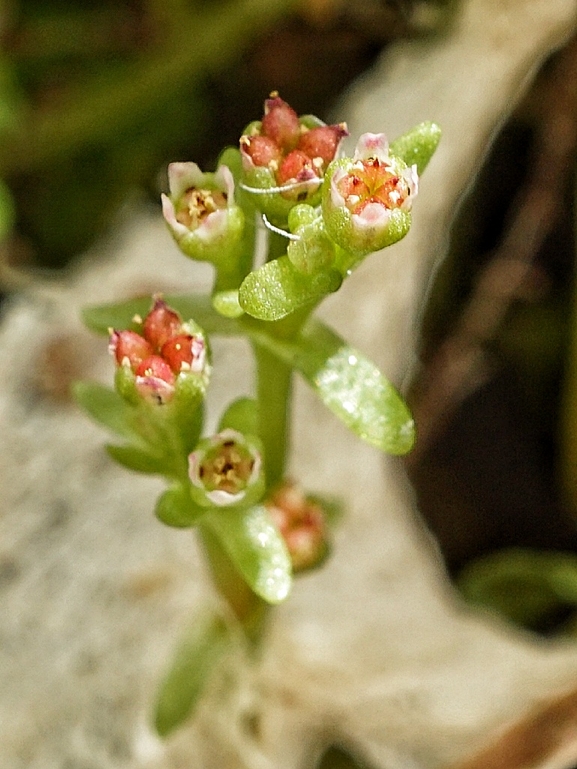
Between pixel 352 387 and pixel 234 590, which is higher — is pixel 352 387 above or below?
above

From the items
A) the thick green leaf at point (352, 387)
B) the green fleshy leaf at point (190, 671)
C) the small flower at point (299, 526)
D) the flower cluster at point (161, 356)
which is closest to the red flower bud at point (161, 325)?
the flower cluster at point (161, 356)

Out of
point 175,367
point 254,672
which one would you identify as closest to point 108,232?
point 254,672

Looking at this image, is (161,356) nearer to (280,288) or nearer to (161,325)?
(161,325)

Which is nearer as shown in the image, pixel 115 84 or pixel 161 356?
pixel 161 356

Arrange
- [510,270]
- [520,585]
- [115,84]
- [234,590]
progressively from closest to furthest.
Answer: [234,590] → [520,585] → [510,270] → [115,84]

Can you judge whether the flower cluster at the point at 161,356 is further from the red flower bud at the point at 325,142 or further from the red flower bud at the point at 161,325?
the red flower bud at the point at 325,142

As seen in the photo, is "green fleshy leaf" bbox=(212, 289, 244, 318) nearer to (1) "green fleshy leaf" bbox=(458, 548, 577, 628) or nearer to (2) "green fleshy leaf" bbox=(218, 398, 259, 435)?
(2) "green fleshy leaf" bbox=(218, 398, 259, 435)

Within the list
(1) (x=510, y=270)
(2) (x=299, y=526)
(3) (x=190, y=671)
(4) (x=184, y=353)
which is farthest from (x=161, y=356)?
(1) (x=510, y=270)
